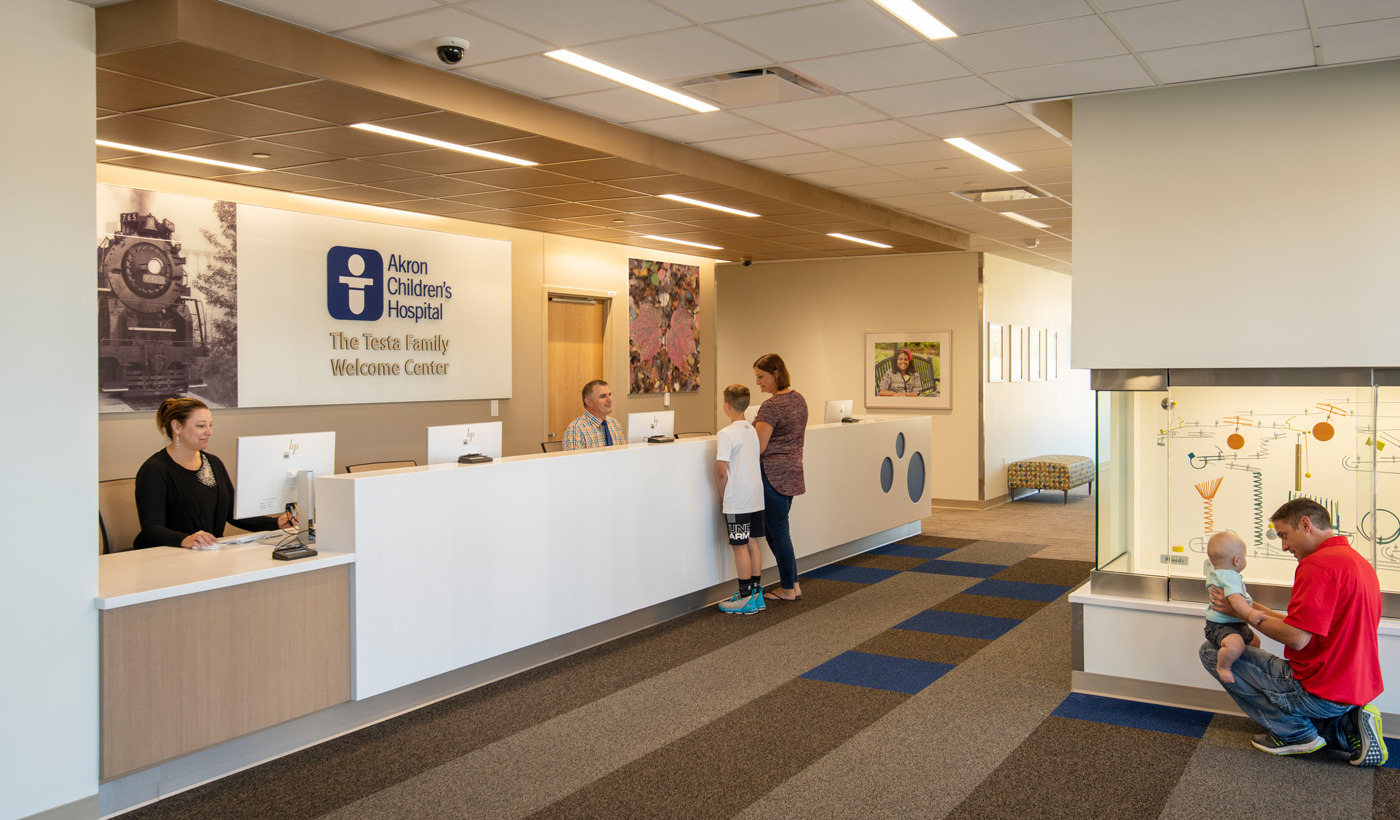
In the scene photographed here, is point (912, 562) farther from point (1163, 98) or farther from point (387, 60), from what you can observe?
point (387, 60)

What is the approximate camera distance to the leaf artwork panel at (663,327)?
11.3m

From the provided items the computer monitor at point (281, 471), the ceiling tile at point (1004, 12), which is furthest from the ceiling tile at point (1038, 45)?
the computer monitor at point (281, 471)

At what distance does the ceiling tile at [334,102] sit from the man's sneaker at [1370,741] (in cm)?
495

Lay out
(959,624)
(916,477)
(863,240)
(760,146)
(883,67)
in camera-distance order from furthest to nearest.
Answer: (863,240), (916,477), (760,146), (959,624), (883,67)

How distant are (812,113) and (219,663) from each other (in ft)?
13.8

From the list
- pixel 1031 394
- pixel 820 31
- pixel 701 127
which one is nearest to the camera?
pixel 820 31

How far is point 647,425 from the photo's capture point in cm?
682

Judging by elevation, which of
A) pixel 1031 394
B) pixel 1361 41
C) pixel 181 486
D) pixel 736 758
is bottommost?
pixel 736 758

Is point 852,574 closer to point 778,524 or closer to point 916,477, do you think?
point 778,524

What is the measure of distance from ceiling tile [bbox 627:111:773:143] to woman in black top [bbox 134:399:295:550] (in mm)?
3014

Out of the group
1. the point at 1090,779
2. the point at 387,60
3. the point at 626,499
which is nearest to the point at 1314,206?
the point at 1090,779

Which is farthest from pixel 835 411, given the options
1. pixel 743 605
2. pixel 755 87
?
pixel 755 87

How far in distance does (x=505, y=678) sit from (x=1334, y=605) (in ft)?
12.6

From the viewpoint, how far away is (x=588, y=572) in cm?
574
